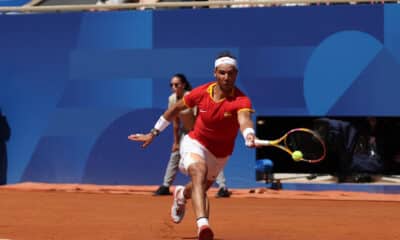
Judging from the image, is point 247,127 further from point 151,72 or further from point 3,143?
point 3,143

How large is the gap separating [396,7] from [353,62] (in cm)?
107

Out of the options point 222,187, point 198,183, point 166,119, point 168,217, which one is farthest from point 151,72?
point 198,183

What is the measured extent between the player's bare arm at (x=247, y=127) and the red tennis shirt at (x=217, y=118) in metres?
0.06

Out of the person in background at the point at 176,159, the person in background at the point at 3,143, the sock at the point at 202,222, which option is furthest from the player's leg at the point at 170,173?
the sock at the point at 202,222

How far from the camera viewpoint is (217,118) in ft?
25.2

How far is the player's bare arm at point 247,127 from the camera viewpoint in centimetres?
714

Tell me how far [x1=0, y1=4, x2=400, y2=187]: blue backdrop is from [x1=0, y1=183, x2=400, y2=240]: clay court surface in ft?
1.88

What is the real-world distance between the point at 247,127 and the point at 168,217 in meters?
3.05

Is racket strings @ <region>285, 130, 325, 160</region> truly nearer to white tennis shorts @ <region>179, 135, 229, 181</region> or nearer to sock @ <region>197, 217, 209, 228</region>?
white tennis shorts @ <region>179, 135, 229, 181</region>

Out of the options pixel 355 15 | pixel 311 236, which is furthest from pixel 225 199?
pixel 311 236

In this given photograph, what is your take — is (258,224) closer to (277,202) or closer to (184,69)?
(277,202)

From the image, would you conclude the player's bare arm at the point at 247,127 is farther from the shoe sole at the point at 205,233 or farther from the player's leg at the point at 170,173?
the player's leg at the point at 170,173

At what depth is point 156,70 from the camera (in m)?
14.4

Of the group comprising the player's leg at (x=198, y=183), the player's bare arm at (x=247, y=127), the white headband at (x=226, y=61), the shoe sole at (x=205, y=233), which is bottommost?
the shoe sole at (x=205, y=233)
